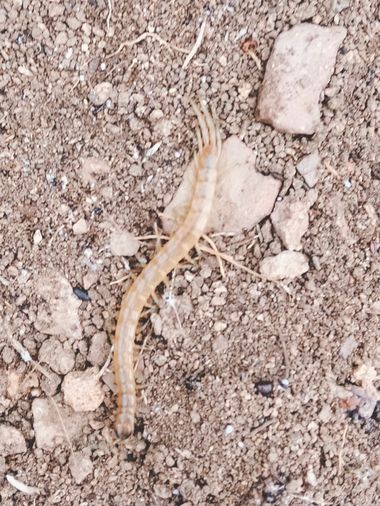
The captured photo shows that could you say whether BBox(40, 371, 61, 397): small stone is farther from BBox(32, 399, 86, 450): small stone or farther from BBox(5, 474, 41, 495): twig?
BBox(5, 474, 41, 495): twig

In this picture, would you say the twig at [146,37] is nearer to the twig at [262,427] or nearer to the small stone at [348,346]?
the small stone at [348,346]

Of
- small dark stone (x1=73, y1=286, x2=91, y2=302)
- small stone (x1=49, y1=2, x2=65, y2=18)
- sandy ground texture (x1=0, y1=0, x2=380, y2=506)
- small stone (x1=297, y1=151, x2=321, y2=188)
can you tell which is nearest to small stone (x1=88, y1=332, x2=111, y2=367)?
sandy ground texture (x1=0, y1=0, x2=380, y2=506)

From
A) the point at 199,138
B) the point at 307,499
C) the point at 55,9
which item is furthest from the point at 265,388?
the point at 55,9

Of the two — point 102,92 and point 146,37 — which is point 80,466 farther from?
point 146,37

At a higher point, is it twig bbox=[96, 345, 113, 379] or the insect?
the insect

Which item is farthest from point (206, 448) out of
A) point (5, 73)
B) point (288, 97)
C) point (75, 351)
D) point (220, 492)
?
point (5, 73)

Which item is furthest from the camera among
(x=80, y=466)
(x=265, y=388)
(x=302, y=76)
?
(x=80, y=466)
